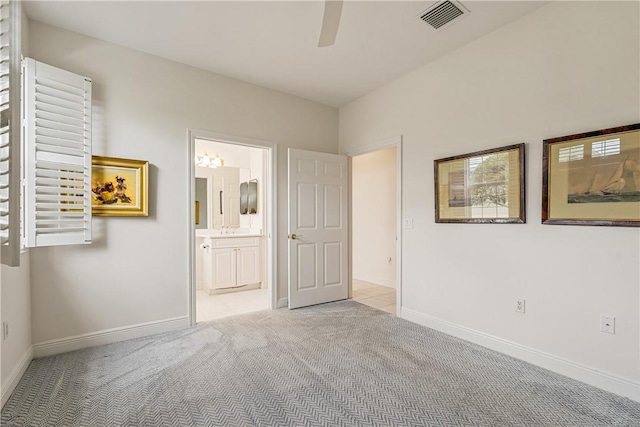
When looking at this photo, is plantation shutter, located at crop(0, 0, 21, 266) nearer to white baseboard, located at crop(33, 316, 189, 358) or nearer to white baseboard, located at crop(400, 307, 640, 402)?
white baseboard, located at crop(33, 316, 189, 358)

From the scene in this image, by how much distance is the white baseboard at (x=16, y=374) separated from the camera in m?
1.93

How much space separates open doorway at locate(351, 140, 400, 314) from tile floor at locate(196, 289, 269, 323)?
4.74 ft

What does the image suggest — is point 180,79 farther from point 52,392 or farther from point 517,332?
point 517,332

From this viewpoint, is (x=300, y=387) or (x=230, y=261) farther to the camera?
(x=230, y=261)

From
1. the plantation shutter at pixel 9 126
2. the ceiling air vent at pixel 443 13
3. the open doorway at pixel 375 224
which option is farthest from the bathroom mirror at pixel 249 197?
the plantation shutter at pixel 9 126

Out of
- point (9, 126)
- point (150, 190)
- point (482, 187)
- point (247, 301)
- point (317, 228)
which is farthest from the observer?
point (247, 301)

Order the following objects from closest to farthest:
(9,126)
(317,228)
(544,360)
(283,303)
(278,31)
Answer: (9,126)
(544,360)
(278,31)
(283,303)
(317,228)

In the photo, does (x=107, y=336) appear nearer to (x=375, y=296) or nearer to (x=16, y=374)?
(x=16, y=374)

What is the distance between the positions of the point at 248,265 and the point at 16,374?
287 centimetres

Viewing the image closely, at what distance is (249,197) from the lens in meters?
5.25

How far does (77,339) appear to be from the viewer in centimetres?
267

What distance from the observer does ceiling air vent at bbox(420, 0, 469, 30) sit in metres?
2.34

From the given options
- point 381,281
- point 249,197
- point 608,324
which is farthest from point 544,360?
point 249,197

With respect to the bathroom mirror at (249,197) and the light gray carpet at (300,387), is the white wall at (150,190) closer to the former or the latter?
the light gray carpet at (300,387)
